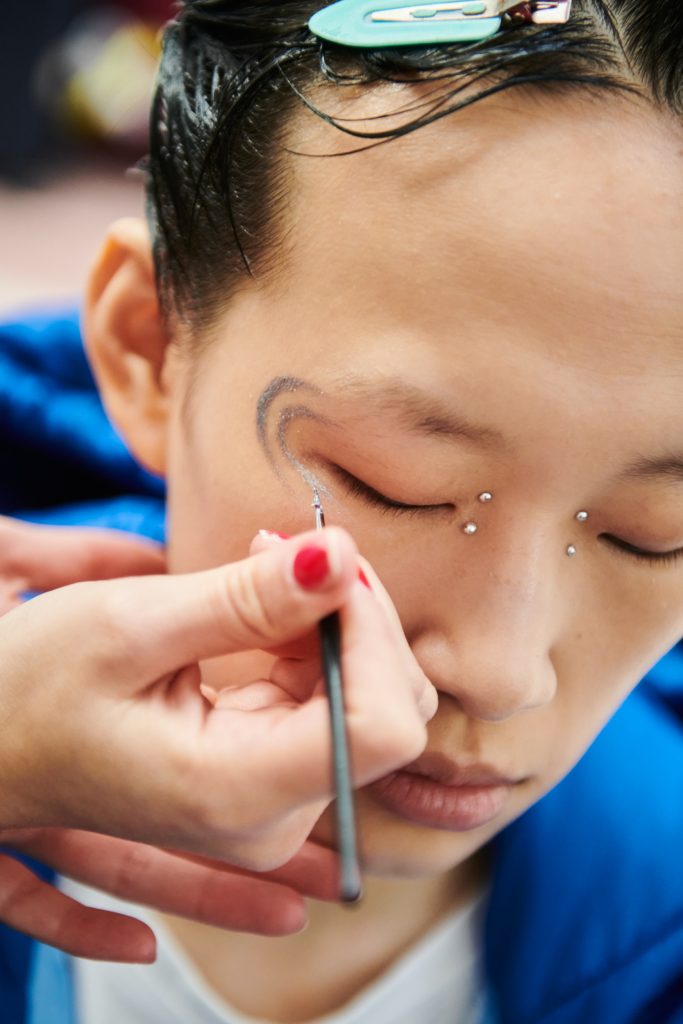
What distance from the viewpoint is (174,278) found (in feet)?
2.57

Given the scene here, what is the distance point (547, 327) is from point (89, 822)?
1.17 feet

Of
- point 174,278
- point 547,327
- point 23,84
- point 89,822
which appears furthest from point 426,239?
point 23,84

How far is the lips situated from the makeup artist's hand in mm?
152

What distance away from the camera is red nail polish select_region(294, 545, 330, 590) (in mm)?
475

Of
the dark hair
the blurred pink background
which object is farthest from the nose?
the blurred pink background

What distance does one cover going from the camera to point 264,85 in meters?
0.69

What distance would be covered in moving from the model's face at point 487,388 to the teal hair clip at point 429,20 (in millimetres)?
53

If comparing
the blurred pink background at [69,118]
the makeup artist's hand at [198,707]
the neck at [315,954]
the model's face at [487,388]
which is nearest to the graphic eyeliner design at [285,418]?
the model's face at [487,388]

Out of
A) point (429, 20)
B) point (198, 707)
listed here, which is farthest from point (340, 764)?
point (429, 20)

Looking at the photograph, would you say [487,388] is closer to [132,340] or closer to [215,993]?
[132,340]

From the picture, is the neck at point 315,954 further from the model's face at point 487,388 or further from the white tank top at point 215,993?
the model's face at point 487,388

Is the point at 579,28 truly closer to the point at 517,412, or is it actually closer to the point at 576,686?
the point at 517,412

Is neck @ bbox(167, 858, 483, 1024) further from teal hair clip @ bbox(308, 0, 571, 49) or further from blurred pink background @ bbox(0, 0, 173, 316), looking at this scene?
blurred pink background @ bbox(0, 0, 173, 316)

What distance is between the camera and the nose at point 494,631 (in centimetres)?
62
